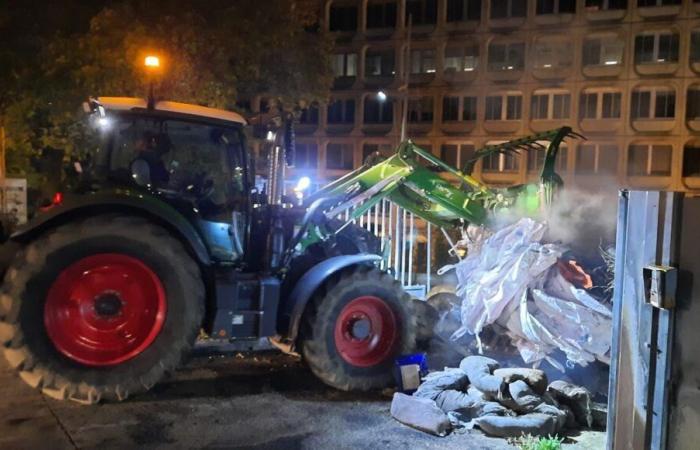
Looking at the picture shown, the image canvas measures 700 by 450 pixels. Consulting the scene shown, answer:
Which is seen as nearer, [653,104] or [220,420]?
[220,420]

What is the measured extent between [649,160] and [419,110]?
589 inches

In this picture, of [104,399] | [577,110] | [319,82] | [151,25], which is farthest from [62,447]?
[577,110]

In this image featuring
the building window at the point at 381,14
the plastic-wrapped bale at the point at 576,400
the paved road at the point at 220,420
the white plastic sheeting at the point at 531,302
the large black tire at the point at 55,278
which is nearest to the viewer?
the paved road at the point at 220,420

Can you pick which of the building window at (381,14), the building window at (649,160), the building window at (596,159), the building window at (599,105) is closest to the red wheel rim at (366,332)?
the building window at (596,159)

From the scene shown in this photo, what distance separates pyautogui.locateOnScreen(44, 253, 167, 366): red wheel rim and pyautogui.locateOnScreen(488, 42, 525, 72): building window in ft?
127

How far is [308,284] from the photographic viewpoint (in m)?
6.28

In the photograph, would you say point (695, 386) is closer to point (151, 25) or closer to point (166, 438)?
point (166, 438)

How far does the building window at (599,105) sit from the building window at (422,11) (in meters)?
11.8

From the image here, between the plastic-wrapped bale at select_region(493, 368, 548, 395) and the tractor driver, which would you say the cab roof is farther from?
the plastic-wrapped bale at select_region(493, 368, 548, 395)

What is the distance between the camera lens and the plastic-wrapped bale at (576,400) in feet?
18.6

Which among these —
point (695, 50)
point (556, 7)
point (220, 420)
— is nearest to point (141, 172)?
point (220, 420)

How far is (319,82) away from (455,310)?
38.2 ft

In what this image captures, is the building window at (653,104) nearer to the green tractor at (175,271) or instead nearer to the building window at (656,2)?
the building window at (656,2)

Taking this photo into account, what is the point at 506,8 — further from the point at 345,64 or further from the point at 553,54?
the point at 345,64
